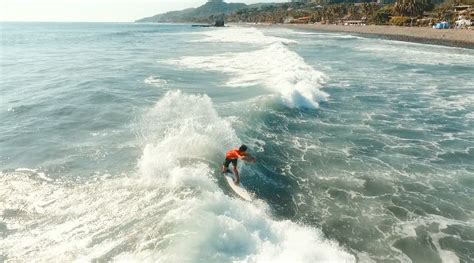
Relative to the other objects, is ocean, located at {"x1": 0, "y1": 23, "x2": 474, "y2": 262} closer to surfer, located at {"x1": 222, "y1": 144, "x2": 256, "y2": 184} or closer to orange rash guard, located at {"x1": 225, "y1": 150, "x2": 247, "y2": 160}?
surfer, located at {"x1": 222, "y1": 144, "x2": 256, "y2": 184}

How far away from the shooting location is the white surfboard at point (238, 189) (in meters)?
13.3

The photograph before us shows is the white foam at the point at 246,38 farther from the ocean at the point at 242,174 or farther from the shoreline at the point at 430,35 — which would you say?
the ocean at the point at 242,174

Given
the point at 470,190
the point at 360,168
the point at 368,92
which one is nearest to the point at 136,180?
the point at 360,168

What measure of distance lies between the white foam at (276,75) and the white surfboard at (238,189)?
12.3 m

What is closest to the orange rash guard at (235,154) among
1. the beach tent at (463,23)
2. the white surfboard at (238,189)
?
the white surfboard at (238,189)

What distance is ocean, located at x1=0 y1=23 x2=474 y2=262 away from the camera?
1080 cm

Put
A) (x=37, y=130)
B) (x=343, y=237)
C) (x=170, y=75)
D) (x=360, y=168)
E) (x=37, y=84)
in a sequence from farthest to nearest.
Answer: (x=170, y=75), (x=37, y=84), (x=37, y=130), (x=360, y=168), (x=343, y=237)

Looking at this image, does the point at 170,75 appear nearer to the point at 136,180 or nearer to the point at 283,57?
the point at 283,57

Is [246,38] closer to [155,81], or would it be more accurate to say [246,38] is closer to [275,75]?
[275,75]

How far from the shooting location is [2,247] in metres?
10.9

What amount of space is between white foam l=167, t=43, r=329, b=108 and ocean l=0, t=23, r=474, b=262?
30cm

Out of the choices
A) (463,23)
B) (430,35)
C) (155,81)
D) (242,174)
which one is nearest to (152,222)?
(242,174)

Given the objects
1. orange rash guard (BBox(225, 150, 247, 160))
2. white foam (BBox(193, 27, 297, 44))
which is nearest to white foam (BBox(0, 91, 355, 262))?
orange rash guard (BBox(225, 150, 247, 160))

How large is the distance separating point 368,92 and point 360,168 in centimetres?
1639
